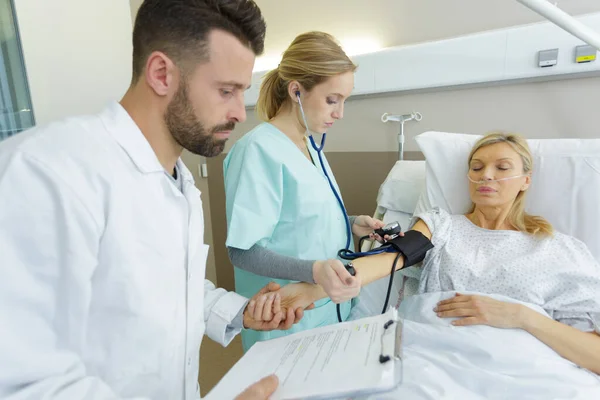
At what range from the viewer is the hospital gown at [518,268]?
45.9 inches

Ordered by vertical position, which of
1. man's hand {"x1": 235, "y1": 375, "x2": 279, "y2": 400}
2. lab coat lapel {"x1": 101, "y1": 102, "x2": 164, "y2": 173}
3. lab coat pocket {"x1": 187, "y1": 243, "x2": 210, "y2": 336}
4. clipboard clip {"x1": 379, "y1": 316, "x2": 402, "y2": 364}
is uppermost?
lab coat lapel {"x1": 101, "y1": 102, "x2": 164, "y2": 173}

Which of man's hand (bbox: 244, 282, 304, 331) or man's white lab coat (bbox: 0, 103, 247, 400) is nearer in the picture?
man's white lab coat (bbox: 0, 103, 247, 400)

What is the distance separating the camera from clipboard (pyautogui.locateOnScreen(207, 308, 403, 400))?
0.61 meters

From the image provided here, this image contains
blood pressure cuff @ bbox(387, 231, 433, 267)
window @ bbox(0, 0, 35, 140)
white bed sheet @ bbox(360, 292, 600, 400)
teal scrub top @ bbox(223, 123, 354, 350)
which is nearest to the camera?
white bed sheet @ bbox(360, 292, 600, 400)

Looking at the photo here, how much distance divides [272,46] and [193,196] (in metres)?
1.67

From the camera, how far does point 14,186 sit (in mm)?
536

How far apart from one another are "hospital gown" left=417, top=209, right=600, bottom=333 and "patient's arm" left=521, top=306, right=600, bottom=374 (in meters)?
0.11

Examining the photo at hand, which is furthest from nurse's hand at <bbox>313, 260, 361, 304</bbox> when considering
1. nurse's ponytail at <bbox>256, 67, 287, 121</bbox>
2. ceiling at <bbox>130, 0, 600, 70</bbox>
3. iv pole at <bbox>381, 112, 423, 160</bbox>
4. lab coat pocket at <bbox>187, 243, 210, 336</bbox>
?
ceiling at <bbox>130, 0, 600, 70</bbox>

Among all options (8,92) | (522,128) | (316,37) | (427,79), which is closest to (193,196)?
(316,37)

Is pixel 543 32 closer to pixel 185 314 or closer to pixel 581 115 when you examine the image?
pixel 581 115

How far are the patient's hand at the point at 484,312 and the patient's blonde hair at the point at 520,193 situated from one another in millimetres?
417

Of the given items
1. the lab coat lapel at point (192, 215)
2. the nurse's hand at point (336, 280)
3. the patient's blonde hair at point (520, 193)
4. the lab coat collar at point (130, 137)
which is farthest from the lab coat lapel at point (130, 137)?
the patient's blonde hair at point (520, 193)

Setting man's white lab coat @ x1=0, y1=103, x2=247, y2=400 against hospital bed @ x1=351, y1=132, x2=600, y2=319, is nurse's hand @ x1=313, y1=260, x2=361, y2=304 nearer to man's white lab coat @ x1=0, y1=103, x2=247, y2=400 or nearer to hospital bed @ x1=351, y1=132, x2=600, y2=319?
man's white lab coat @ x1=0, y1=103, x2=247, y2=400

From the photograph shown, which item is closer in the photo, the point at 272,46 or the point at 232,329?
the point at 232,329
